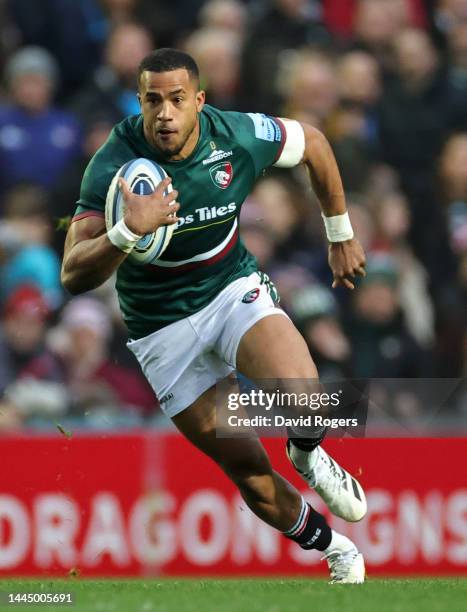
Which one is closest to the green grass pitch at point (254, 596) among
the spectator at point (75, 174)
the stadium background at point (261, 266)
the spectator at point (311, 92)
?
the stadium background at point (261, 266)

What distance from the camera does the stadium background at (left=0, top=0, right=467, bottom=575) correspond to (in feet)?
31.6

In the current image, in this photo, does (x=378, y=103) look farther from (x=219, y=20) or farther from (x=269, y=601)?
(x=269, y=601)

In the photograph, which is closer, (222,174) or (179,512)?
(222,174)

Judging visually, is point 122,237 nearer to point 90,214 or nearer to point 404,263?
point 90,214

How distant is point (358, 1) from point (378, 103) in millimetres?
1326

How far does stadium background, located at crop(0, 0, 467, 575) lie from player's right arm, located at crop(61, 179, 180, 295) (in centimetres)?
254

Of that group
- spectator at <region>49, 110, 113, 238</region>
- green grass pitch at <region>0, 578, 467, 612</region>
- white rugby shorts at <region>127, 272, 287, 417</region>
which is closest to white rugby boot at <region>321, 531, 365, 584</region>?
green grass pitch at <region>0, 578, 467, 612</region>

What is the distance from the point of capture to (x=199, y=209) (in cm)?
746

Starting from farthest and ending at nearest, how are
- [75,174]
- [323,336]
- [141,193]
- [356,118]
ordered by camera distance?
[356,118] → [75,174] → [323,336] → [141,193]

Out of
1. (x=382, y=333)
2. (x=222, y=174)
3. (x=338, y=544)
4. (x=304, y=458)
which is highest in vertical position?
(x=222, y=174)

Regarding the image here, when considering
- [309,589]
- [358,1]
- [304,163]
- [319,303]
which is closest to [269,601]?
[309,589]

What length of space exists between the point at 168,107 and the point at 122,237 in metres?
0.79

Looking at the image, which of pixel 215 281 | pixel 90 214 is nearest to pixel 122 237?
pixel 90 214

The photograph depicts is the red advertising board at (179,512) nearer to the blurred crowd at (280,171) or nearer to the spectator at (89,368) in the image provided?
the blurred crowd at (280,171)
